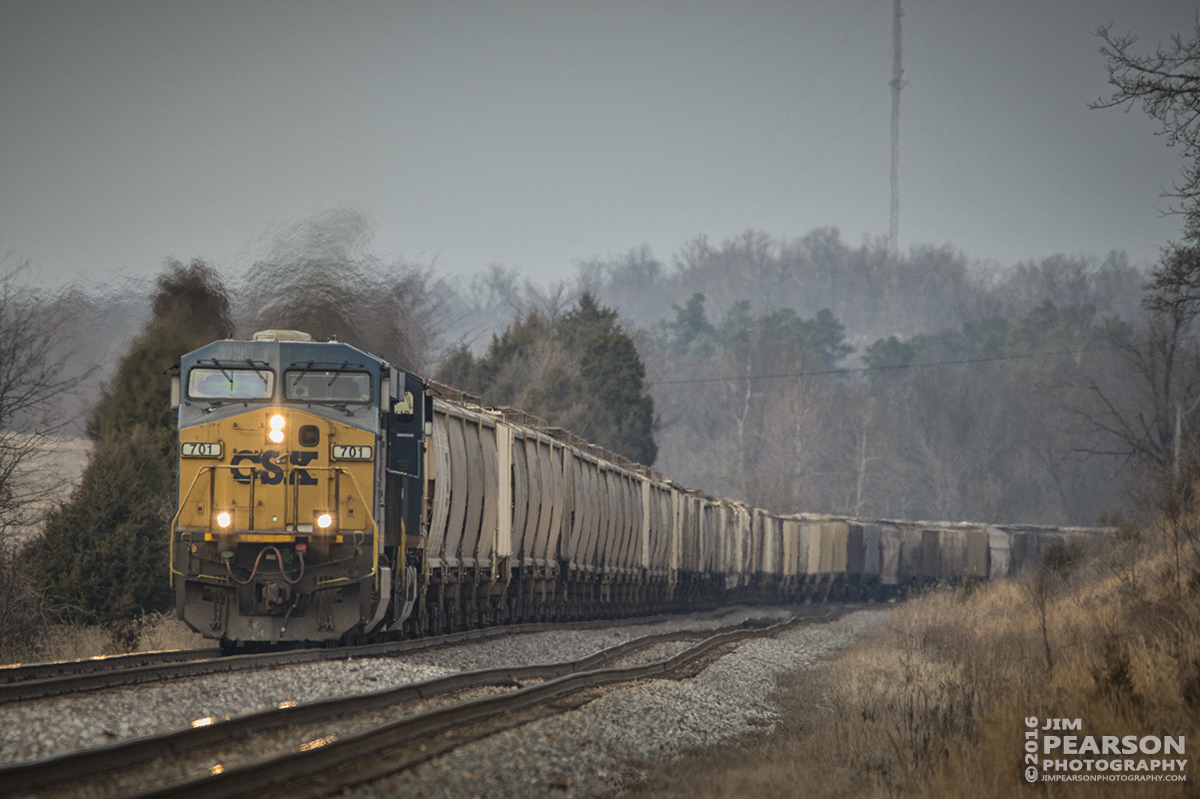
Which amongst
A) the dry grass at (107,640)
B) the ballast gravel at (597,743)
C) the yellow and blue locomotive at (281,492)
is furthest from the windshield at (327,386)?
→ the ballast gravel at (597,743)

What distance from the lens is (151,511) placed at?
782 inches

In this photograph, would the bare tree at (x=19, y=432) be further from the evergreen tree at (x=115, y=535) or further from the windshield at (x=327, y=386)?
the windshield at (x=327, y=386)

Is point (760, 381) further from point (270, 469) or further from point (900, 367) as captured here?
point (270, 469)

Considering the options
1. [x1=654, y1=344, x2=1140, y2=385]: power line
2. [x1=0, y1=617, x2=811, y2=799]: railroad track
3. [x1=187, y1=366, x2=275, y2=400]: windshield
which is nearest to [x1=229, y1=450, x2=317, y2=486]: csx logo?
[x1=187, y1=366, x2=275, y2=400]: windshield

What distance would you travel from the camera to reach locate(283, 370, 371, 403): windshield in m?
13.4

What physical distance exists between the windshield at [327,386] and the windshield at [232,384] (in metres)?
0.22

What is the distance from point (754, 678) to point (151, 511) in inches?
435

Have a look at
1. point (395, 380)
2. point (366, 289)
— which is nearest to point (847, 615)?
point (366, 289)

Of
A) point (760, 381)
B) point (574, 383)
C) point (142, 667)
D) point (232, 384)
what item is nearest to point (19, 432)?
point (232, 384)

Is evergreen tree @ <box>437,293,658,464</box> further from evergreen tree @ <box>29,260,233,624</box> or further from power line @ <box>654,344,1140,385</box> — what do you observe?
evergreen tree @ <box>29,260,233,624</box>

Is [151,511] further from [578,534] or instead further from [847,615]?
[847,615]

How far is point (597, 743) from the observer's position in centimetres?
836

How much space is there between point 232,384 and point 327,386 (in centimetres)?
107

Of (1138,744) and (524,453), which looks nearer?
(1138,744)
